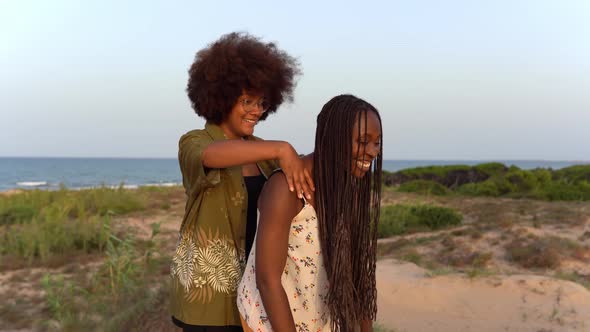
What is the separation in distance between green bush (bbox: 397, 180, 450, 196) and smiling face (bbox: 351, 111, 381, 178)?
15.0 m

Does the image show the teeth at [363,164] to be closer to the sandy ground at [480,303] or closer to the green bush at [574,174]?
the sandy ground at [480,303]

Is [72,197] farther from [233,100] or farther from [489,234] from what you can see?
[233,100]

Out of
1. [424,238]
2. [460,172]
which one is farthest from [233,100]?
[460,172]

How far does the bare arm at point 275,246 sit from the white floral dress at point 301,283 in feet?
0.23

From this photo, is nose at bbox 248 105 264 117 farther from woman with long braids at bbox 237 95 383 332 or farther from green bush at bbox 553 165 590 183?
green bush at bbox 553 165 590 183

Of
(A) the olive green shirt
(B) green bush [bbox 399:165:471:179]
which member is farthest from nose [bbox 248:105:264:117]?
(B) green bush [bbox 399:165:471:179]

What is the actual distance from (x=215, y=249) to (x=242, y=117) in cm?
56

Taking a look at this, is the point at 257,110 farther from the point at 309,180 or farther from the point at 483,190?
the point at 483,190

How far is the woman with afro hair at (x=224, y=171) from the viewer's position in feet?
5.89

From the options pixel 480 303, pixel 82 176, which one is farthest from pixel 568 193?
pixel 82 176

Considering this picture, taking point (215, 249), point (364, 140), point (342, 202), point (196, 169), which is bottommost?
point (215, 249)

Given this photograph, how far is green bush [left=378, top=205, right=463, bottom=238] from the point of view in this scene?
10.1 m

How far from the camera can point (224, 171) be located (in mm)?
2051

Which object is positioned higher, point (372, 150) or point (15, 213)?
point (372, 150)
